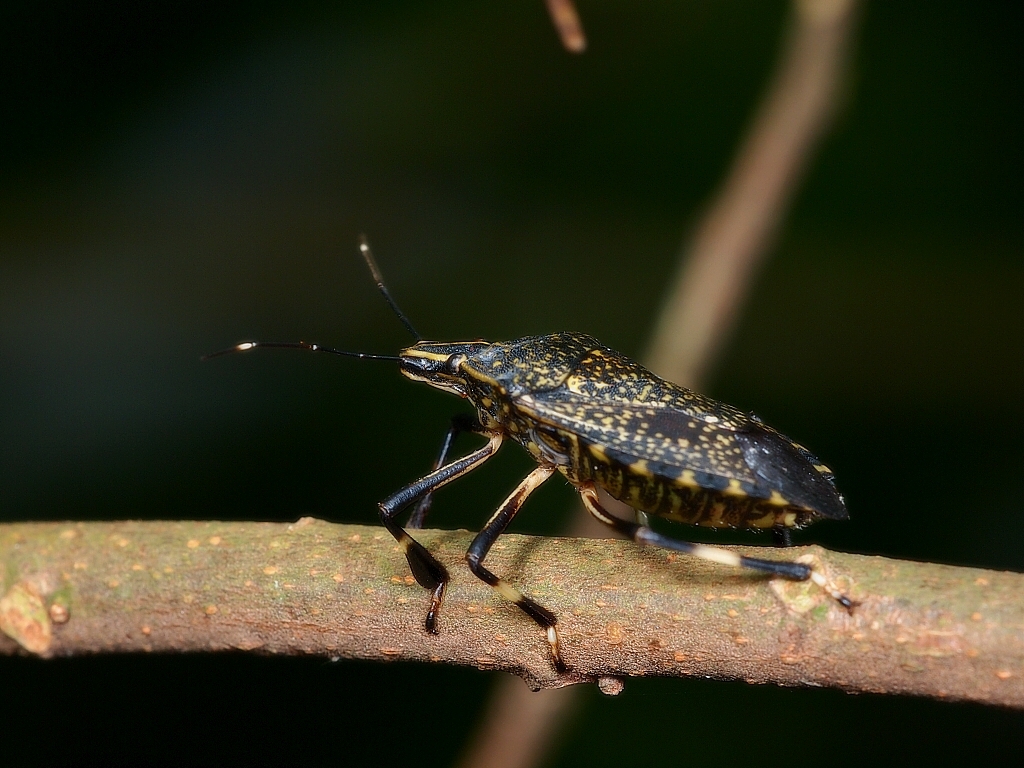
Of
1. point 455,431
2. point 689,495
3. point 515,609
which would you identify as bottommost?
point 455,431

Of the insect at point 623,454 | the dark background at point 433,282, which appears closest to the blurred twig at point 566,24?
the insect at point 623,454

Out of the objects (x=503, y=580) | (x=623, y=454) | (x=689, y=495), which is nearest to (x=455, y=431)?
(x=623, y=454)

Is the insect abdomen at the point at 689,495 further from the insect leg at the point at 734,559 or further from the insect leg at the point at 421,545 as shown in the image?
the insect leg at the point at 421,545

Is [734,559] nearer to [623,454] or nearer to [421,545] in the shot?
[623,454]

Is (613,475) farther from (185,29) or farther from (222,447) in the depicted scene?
(185,29)

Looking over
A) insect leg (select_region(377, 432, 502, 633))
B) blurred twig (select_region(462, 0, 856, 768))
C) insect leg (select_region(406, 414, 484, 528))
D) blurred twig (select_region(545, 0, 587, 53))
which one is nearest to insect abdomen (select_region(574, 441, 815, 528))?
insect leg (select_region(377, 432, 502, 633))

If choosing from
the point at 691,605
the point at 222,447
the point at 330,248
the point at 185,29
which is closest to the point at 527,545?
the point at 691,605
